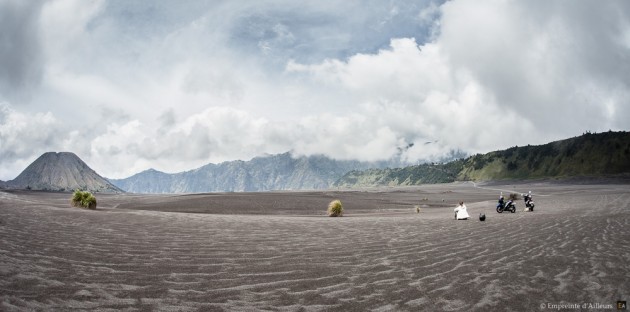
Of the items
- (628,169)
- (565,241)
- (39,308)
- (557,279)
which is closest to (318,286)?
(39,308)

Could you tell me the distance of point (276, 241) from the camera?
13.5 metres

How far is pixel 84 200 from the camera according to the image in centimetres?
2870

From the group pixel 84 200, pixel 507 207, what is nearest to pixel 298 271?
pixel 84 200

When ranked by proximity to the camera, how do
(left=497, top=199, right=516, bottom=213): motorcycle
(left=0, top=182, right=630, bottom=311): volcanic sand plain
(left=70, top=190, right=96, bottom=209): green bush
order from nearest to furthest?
1. (left=0, top=182, right=630, bottom=311): volcanic sand plain
2. (left=70, top=190, right=96, bottom=209): green bush
3. (left=497, top=199, right=516, bottom=213): motorcycle

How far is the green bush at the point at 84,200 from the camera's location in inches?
1113

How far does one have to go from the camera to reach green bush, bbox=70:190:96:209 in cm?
2827

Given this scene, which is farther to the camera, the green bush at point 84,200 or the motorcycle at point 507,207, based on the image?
the motorcycle at point 507,207

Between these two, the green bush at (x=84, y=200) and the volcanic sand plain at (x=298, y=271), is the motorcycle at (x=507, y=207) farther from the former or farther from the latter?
the green bush at (x=84, y=200)

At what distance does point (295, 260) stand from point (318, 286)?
2.59 m

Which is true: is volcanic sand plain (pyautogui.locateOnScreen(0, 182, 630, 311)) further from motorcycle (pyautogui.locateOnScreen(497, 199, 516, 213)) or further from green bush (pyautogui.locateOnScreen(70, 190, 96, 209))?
motorcycle (pyautogui.locateOnScreen(497, 199, 516, 213))

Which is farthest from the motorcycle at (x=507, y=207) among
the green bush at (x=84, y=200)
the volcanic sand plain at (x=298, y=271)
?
the green bush at (x=84, y=200)

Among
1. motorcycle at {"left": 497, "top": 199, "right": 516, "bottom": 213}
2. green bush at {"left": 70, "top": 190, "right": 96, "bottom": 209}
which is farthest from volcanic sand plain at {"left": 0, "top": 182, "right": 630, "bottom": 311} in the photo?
motorcycle at {"left": 497, "top": 199, "right": 516, "bottom": 213}

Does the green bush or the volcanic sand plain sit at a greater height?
the green bush

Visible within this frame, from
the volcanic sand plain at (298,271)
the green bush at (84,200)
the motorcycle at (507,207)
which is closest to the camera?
the volcanic sand plain at (298,271)
